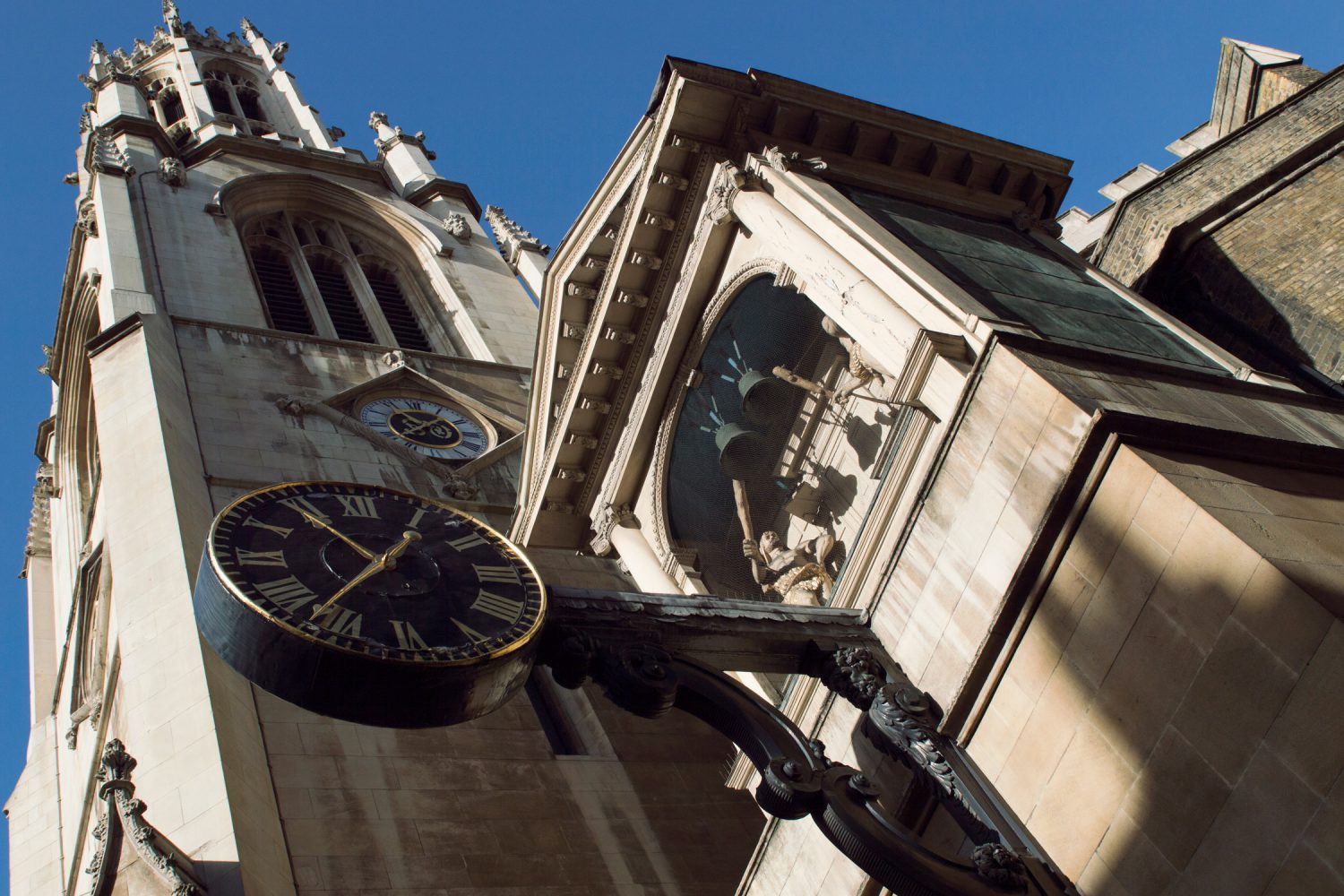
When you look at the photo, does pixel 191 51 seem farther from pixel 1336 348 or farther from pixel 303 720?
pixel 1336 348

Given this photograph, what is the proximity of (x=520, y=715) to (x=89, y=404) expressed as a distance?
72.3ft

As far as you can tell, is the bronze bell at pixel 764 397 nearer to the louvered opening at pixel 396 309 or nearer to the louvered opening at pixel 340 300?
the louvered opening at pixel 396 309

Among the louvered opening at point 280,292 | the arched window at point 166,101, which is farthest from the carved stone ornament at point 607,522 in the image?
the arched window at point 166,101

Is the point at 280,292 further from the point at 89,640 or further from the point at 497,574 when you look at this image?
the point at 497,574

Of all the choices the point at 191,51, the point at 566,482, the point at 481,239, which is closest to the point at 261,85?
the point at 191,51

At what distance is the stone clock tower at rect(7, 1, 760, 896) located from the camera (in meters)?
13.7

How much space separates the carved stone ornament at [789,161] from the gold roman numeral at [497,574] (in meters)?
6.01

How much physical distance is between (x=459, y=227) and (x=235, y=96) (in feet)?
64.6

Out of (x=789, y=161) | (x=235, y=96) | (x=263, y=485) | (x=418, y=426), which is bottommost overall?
(x=263, y=485)

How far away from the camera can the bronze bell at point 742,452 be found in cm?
1385

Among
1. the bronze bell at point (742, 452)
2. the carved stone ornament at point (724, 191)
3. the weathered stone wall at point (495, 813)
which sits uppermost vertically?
the carved stone ornament at point (724, 191)

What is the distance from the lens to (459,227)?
40.8 meters

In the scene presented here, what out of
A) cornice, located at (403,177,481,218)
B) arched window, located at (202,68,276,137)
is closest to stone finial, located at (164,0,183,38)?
arched window, located at (202,68,276,137)

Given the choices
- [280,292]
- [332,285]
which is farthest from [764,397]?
[332,285]
